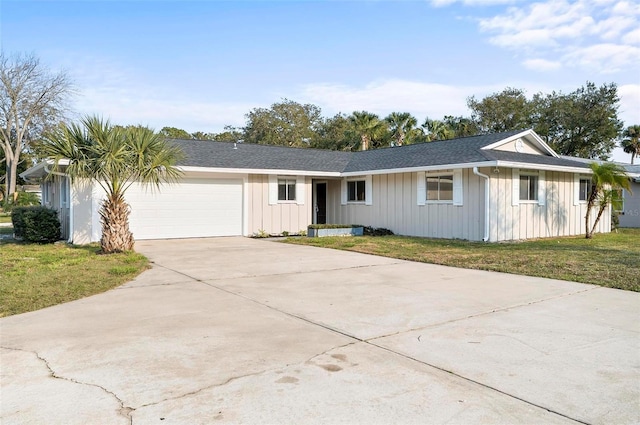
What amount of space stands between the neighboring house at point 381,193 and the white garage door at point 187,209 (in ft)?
0.11

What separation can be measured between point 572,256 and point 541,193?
548cm

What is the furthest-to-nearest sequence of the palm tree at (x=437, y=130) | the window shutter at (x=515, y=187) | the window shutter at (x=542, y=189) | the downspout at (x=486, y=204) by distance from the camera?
the palm tree at (x=437, y=130)
the window shutter at (x=542, y=189)
the window shutter at (x=515, y=187)
the downspout at (x=486, y=204)

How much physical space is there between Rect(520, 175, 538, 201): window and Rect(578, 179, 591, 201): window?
10.7ft

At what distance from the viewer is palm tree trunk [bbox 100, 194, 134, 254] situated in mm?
11109

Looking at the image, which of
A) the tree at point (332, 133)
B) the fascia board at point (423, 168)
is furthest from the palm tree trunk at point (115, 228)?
the tree at point (332, 133)

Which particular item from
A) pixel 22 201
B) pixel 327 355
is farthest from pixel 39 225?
pixel 22 201

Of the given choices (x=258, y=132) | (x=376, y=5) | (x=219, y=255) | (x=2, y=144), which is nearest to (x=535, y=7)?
(x=376, y=5)

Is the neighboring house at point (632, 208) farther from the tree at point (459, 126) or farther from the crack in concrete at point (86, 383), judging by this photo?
the crack in concrete at point (86, 383)

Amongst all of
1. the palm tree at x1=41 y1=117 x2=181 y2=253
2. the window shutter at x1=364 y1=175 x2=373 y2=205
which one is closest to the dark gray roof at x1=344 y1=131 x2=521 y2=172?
the window shutter at x1=364 y1=175 x2=373 y2=205

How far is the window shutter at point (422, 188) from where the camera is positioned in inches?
631

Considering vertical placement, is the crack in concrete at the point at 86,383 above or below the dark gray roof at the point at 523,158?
below

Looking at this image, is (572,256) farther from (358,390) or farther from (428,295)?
(358,390)

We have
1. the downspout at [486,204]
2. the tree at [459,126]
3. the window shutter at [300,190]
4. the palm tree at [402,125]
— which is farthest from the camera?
the tree at [459,126]

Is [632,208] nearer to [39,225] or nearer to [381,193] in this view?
[381,193]
